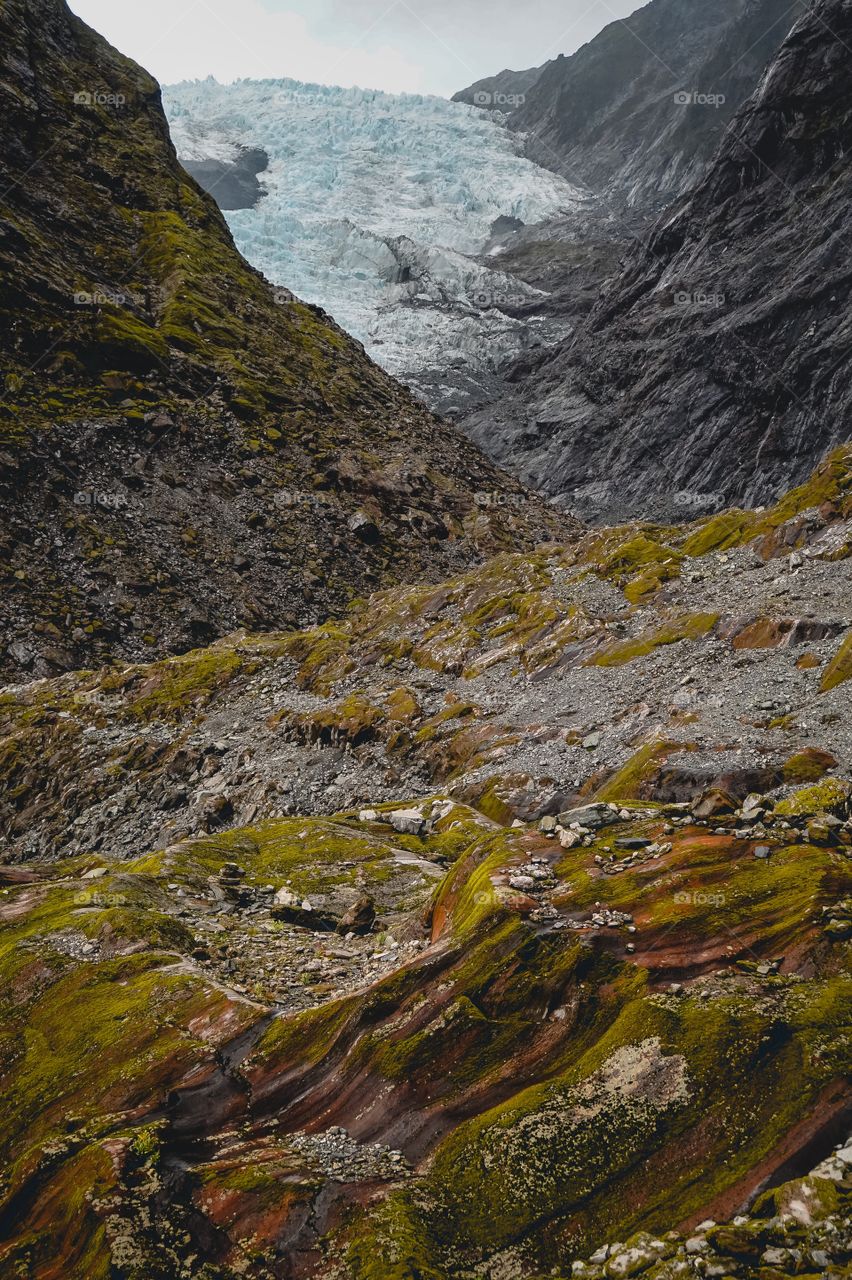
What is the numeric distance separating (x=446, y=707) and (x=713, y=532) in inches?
479

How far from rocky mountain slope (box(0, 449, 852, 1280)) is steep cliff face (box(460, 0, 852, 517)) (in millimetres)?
84091

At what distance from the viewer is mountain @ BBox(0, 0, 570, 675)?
4106 centimetres

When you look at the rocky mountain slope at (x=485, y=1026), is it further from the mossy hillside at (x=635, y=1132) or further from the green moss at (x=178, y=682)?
the green moss at (x=178, y=682)

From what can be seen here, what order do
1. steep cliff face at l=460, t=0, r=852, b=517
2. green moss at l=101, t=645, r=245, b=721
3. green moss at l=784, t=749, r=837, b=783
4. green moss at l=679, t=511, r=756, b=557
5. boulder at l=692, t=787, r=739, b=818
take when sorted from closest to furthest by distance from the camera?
1. boulder at l=692, t=787, r=739, b=818
2. green moss at l=784, t=749, r=837, b=783
3. green moss at l=679, t=511, r=756, b=557
4. green moss at l=101, t=645, r=245, b=721
5. steep cliff face at l=460, t=0, r=852, b=517

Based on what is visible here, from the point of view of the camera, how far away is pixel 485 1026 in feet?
27.5

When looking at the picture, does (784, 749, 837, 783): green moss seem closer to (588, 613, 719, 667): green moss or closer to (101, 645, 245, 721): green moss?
(588, 613, 719, 667): green moss

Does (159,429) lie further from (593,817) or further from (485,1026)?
(485,1026)

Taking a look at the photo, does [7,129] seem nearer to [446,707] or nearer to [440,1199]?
[446,707]

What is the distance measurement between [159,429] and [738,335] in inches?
3192

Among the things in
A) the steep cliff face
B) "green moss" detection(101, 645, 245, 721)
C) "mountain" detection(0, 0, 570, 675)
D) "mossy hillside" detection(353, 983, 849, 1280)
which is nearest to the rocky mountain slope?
"mossy hillside" detection(353, 983, 849, 1280)

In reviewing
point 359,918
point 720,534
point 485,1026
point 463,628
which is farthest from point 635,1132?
point 463,628

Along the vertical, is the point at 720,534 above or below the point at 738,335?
below

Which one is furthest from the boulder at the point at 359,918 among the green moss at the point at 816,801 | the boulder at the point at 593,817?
the green moss at the point at 816,801

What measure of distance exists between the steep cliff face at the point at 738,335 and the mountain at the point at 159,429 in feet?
144
